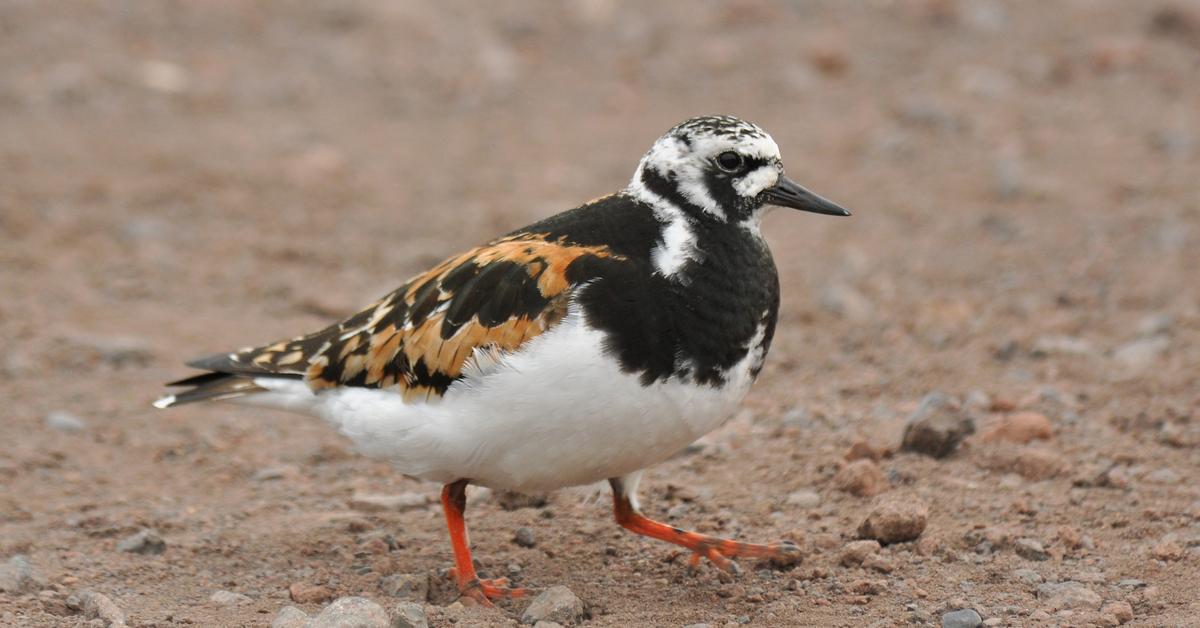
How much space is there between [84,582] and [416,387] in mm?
Result: 1532

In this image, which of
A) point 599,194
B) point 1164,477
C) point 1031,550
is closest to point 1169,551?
point 1031,550

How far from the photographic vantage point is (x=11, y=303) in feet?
30.9

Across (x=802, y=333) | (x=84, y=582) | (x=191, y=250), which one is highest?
(x=191, y=250)

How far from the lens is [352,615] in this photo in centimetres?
524

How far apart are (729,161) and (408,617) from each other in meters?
2.04

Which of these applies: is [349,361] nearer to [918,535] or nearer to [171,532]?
[171,532]

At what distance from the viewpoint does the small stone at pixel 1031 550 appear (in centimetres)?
586

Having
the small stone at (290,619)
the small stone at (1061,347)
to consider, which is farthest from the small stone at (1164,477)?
the small stone at (290,619)

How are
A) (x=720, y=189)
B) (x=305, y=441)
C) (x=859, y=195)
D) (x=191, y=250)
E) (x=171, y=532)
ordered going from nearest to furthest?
1. (x=720, y=189)
2. (x=171, y=532)
3. (x=305, y=441)
4. (x=191, y=250)
5. (x=859, y=195)

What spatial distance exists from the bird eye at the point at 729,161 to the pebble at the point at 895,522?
1467mm

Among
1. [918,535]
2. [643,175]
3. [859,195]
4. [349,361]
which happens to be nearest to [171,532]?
[349,361]

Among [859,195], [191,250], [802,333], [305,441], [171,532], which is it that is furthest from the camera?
[859,195]

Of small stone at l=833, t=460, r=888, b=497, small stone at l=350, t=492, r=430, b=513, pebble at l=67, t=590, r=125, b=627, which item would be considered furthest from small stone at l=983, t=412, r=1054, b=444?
pebble at l=67, t=590, r=125, b=627

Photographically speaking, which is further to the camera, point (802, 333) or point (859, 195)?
point (859, 195)
